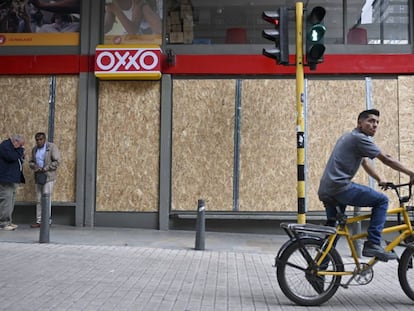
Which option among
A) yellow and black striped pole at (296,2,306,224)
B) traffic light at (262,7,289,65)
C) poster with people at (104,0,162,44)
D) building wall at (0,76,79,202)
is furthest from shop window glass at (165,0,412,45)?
yellow and black striped pole at (296,2,306,224)

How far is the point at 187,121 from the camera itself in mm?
9812

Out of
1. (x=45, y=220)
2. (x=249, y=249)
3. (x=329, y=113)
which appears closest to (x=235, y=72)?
(x=329, y=113)

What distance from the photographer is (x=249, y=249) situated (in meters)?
7.91

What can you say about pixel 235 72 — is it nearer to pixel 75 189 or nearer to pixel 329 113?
pixel 329 113

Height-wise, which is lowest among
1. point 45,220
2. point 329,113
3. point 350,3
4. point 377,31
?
point 45,220

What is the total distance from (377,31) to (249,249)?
551 cm

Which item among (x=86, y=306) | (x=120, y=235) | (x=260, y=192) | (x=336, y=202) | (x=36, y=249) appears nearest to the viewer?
(x=86, y=306)

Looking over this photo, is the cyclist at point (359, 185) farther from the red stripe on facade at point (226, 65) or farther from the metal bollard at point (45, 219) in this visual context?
the red stripe on facade at point (226, 65)

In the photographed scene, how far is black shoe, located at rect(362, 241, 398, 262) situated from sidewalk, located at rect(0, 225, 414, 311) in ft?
1.63

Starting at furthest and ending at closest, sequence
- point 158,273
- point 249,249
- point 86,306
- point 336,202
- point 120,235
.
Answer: point 120,235, point 249,249, point 158,273, point 336,202, point 86,306

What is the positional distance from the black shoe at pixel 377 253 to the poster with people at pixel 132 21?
6832 mm

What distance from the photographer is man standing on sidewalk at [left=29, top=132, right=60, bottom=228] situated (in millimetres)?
9312

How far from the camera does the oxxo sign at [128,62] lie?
9641mm

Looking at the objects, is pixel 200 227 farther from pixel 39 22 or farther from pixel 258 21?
pixel 39 22
